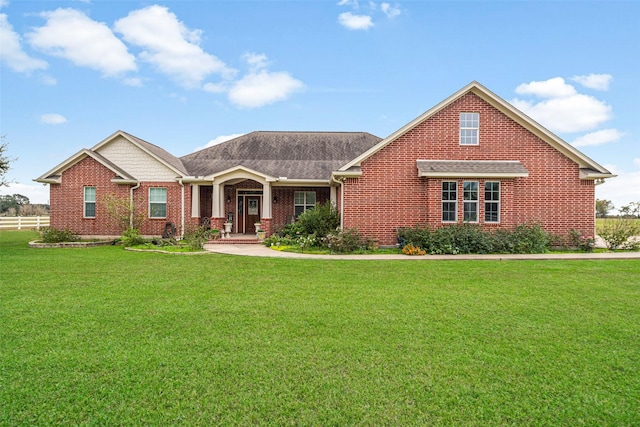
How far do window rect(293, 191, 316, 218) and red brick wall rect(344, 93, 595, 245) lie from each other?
15.6 ft

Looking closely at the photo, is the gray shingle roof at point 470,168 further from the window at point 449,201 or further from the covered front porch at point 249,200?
the covered front porch at point 249,200

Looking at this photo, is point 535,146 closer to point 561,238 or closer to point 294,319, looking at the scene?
point 561,238

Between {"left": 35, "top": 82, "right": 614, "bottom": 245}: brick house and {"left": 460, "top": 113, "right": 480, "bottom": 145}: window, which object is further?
{"left": 460, "top": 113, "right": 480, "bottom": 145}: window

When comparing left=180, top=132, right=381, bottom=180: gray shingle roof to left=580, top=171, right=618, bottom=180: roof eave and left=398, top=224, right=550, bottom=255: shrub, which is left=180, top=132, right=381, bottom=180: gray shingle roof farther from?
left=580, top=171, right=618, bottom=180: roof eave

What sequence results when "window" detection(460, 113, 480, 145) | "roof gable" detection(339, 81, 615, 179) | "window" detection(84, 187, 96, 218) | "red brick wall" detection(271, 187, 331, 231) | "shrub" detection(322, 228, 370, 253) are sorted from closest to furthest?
1. "shrub" detection(322, 228, 370, 253)
2. "roof gable" detection(339, 81, 615, 179)
3. "window" detection(460, 113, 480, 145)
4. "window" detection(84, 187, 96, 218)
5. "red brick wall" detection(271, 187, 331, 231)

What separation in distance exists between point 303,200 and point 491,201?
9362 millimetres

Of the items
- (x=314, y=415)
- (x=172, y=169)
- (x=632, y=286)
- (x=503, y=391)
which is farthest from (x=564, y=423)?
(x=172, y=169)

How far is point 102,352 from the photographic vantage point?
3.92 metres

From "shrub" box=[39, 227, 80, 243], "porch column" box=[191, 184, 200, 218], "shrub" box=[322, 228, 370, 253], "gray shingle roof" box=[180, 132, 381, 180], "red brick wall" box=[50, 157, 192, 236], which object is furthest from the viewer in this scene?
"gray shingle roof" box=[180, 132, 381, 180]

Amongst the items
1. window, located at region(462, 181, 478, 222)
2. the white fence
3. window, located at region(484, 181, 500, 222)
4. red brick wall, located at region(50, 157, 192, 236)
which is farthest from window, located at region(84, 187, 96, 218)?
window, located at region(484, 181, 500, 222)

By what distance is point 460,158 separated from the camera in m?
14.2

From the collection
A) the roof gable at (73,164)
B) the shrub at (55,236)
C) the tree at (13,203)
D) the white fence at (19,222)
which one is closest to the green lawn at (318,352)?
the shrub at (55,236)

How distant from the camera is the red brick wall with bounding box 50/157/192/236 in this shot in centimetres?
1698

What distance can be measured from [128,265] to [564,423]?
34.7 feet
